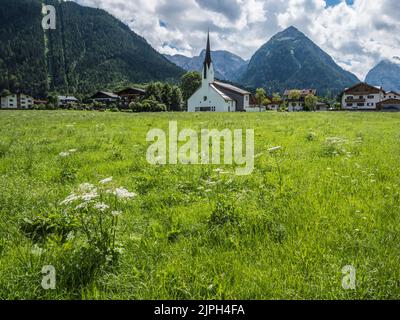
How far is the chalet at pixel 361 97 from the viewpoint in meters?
A: 128

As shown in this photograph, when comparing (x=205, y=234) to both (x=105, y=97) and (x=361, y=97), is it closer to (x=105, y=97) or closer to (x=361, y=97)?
(x=361, y=97)

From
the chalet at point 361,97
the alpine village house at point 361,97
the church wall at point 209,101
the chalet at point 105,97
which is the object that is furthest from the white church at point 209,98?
the chalet at point 105,97

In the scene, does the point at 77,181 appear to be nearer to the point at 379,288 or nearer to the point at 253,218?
the point at 253,218

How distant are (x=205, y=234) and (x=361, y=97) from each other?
466 feet

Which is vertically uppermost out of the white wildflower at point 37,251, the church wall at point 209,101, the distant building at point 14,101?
the distant building at point 14,101

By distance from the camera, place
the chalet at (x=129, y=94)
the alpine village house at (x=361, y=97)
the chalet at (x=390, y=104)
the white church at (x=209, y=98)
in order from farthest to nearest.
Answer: the chalet at (x=129, y=94)
the alpine village house at (x=361, y=97)
the chalet at (x=390, y=104)
the white church at (x=209, y=98)

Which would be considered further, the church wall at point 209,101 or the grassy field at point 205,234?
the church wall at point 209,101

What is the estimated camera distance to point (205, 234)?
5285mm

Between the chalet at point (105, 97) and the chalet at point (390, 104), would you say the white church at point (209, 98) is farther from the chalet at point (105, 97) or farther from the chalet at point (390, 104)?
the chalet at point (105, 97)

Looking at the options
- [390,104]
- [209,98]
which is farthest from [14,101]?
[390,104]

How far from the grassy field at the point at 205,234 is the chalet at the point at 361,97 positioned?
13375 centimetres

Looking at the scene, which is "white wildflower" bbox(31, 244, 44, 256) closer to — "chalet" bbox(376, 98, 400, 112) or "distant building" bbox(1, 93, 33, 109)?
"chalet" bbox(376, 98, 400, 112)

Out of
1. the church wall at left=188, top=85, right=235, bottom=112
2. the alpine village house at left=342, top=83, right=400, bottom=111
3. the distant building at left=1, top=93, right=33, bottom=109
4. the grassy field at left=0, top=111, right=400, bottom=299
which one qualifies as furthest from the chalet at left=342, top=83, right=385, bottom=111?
the distant building at left=1, top=93, right=33, bottom=109

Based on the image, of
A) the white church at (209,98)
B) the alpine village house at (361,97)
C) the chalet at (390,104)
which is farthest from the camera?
A: the alpine village house at (361,97)
